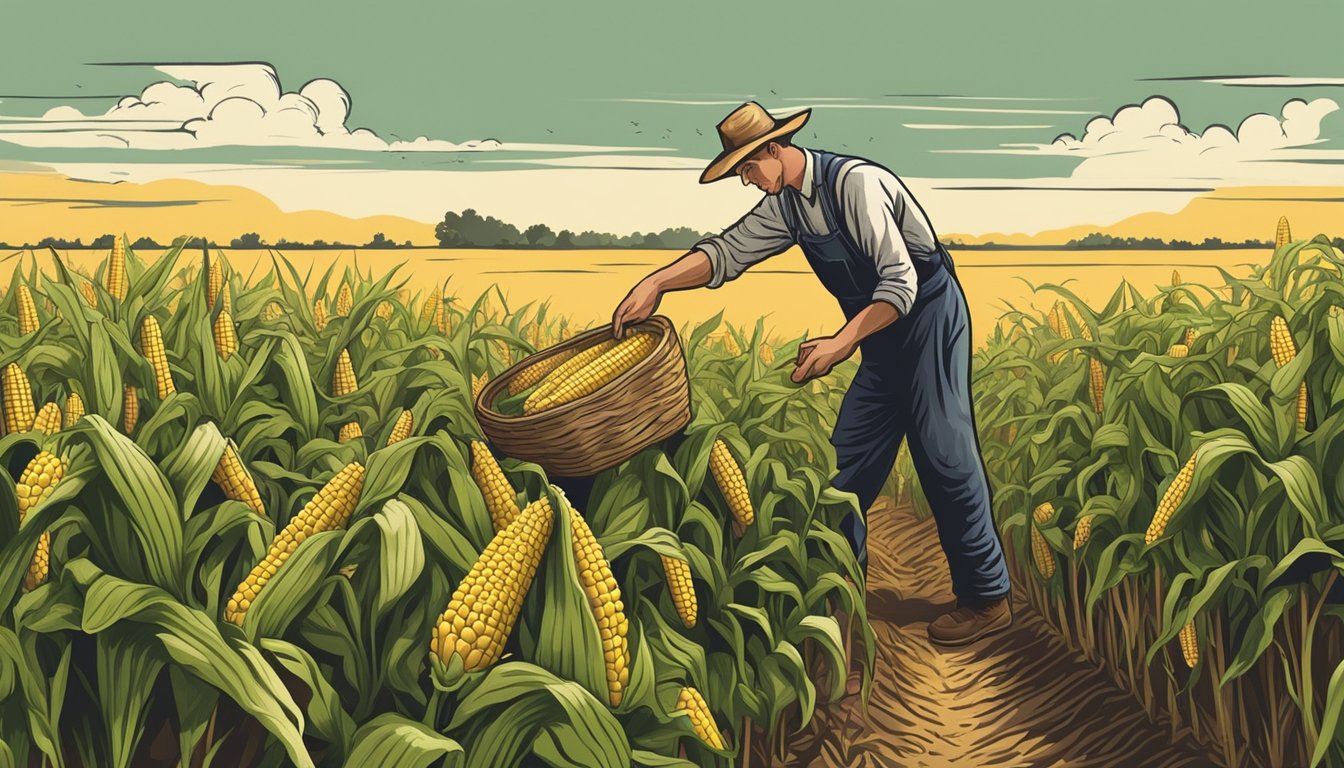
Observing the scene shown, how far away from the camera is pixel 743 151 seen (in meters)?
4.21

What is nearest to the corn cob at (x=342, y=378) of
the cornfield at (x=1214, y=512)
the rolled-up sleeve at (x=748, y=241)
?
the rolled-up sleeve at (x=748, y=241)

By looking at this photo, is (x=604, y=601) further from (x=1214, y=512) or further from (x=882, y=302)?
(x=882, y=302)

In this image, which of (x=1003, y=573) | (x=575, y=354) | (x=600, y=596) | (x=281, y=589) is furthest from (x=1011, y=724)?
(x=281, y=589)

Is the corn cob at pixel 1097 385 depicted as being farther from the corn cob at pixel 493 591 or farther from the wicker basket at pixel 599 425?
the corn cob at pixel 493 591

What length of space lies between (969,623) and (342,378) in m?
2.71

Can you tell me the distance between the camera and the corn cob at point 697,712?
7.67 ft

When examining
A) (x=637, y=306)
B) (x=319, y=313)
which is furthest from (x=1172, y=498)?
(x=319, y=313)

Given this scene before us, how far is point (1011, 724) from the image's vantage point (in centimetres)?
396

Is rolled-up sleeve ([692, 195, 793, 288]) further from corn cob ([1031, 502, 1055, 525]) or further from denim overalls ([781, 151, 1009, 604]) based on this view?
corn cob ([1031, 502, 1055, 525])

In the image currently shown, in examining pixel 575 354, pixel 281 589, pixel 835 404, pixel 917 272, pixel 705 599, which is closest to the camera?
pixel 281 589

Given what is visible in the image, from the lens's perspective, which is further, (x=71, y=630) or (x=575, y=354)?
(x=575, y=354)

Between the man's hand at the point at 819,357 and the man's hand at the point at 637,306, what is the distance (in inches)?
21.5

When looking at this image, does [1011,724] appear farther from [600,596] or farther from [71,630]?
[71,630]

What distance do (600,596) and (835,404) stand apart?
473 cm
